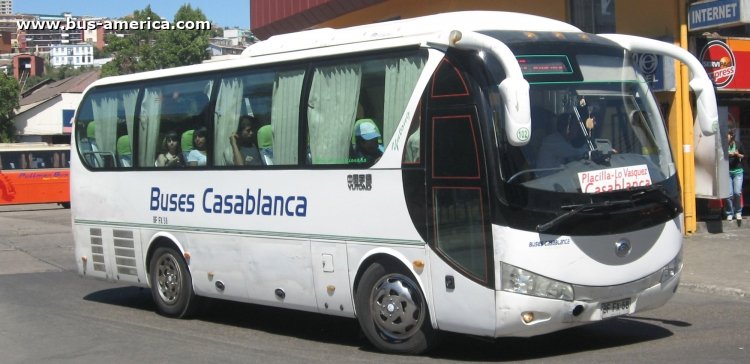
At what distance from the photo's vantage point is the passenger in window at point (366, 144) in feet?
27.8

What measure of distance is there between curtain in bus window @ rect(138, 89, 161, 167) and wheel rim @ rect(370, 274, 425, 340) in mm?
4326

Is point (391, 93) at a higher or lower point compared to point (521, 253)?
higher

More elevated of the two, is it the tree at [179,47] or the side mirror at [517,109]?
the tree at [179,47]

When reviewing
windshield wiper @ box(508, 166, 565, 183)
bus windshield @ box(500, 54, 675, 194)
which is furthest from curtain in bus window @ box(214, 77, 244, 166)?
windshield wiper @ box(508, 166, 565, 183)

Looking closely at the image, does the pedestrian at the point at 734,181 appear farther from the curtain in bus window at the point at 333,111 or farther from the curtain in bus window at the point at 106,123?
the curtain in bus window at the point at 106,123

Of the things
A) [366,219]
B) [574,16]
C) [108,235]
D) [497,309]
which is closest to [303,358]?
[366,219]

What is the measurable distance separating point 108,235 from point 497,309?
659cm

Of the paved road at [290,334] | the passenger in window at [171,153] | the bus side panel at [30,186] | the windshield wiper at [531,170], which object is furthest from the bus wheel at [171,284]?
the bus side panel at [30,186]

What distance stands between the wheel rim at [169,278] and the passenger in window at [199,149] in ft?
4.23

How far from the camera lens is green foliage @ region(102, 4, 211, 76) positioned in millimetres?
78625

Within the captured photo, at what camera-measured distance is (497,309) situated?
742 centimetres

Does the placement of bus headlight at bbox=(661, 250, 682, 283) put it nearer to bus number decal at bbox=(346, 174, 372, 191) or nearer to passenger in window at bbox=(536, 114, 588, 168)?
passenger in window at bbox=(536, 114, 588, 168)

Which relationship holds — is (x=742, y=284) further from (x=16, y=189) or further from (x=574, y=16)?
(x=16, y=189)

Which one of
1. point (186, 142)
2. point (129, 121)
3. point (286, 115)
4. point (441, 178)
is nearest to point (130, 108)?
point (129, 121)
